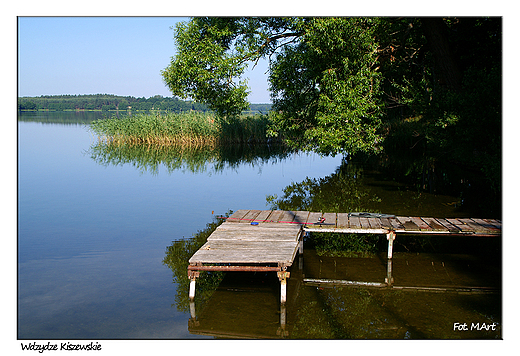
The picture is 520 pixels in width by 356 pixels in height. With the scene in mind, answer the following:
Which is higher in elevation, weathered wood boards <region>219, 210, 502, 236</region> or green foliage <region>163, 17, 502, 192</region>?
green foliage <region>163, 17, 502, 192</region>

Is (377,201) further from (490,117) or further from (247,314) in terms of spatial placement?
(247,314)

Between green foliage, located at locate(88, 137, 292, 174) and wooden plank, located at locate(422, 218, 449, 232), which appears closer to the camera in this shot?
wooden plank, located at locate(422, 218, 449, 232)

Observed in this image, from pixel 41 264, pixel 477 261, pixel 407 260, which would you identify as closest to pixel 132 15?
pixel 41 264

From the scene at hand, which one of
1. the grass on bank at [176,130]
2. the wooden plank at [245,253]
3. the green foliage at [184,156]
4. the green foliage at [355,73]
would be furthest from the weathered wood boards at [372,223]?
the grass on bank at [176,130]

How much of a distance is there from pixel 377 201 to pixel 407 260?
16.1ft

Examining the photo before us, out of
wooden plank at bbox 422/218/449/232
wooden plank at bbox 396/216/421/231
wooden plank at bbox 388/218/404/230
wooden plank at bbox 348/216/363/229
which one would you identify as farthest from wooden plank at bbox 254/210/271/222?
wooden plank at bbox 422/218/449/232

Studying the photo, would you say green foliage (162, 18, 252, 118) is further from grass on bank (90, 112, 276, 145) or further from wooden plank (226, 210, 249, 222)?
grass on bank (90, 112, 276, 145)

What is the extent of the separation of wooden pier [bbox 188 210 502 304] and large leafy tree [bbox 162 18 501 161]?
10.5ft

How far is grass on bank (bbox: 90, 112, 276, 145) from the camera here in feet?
87.9

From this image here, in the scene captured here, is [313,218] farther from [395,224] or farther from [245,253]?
[245,253]

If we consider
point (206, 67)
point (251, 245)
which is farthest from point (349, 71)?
point (251, 245)

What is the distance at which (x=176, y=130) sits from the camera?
1065 inches

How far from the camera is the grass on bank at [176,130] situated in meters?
26.8

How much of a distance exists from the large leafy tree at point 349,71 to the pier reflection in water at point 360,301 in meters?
4.10
